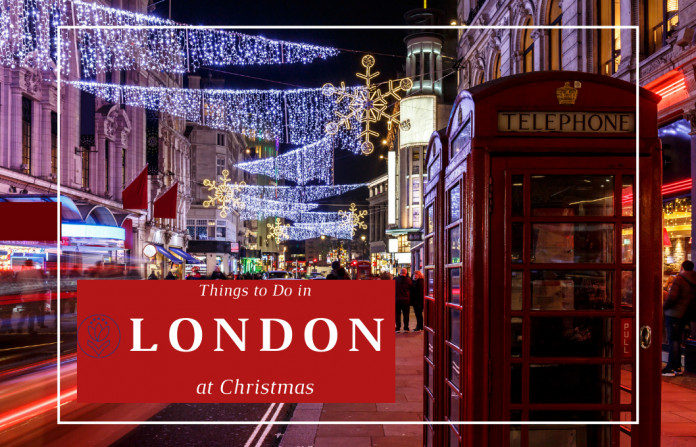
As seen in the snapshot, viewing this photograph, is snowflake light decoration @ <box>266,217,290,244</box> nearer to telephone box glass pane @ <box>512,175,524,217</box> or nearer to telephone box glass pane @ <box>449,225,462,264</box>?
telephone box glass pane @ <box>449,225,462,264</box>

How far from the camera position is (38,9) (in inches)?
782

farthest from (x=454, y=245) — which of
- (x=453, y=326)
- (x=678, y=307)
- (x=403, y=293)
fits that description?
(x=403, y=293)

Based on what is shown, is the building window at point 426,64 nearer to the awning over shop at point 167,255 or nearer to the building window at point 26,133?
the awning over shop at point 167,255

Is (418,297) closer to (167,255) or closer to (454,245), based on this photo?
(454,245)

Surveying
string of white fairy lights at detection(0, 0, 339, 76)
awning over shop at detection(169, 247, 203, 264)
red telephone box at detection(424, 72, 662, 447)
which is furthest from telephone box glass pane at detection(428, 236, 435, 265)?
awning over shop at detection(169, 247, 203, 264)

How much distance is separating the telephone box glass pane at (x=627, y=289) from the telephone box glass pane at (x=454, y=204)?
1.09 metres

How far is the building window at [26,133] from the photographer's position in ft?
72.9

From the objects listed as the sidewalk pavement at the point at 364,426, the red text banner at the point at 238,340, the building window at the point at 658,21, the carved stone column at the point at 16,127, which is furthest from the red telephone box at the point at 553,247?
the carved stone column at the point at 16,127

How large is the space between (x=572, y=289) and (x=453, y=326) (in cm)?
86

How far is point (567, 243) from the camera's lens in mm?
3641

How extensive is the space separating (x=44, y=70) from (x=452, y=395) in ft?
78.7

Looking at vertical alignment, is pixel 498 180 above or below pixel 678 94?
below

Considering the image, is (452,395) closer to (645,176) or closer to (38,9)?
(645,176)

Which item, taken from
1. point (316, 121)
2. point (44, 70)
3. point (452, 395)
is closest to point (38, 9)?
point (44, 70)
